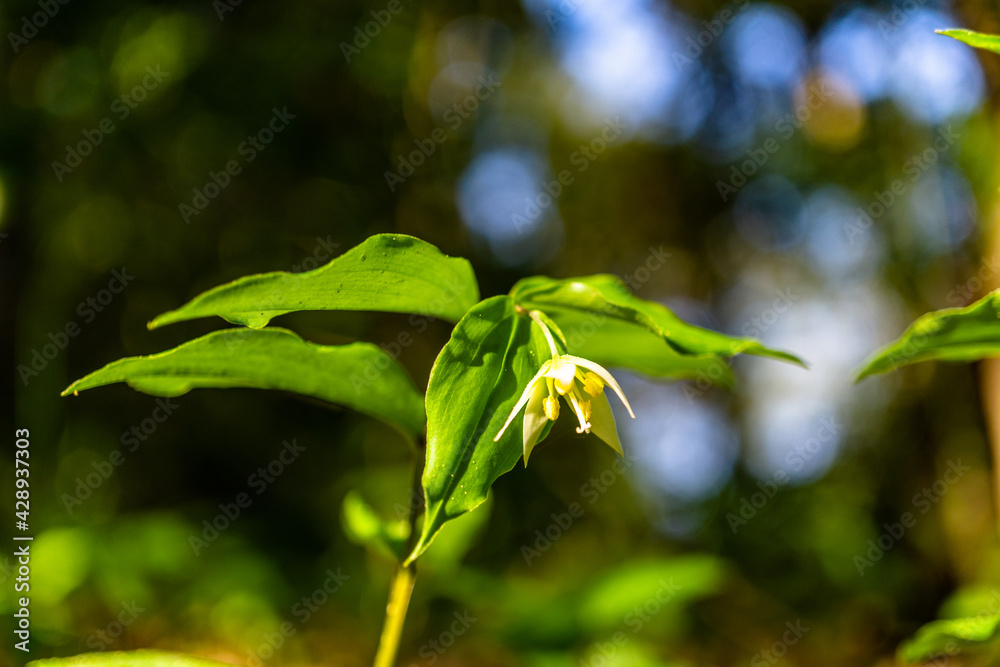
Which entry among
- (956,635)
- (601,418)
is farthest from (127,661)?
(956,635)

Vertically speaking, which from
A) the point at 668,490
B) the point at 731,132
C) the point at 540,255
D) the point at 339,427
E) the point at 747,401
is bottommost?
the point at 668,490

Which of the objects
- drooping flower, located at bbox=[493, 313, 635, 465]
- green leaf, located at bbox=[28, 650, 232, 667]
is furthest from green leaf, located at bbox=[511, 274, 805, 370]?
green leaf, located at bbox=[28, 650, 232, 667]

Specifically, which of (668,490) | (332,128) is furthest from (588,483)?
(332,128)

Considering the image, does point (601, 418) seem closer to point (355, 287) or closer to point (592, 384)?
point (592, 384)

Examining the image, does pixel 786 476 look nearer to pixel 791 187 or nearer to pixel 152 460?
pixel 791 187

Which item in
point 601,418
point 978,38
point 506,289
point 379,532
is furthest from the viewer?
point 506,289

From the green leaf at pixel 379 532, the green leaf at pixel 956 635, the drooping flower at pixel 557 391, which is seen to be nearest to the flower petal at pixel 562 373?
the drooping flower at pixel 557 391

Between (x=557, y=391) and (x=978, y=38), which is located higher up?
(x=978, y=38)
